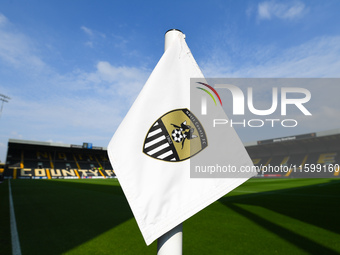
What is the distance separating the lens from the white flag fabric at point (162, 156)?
115cm

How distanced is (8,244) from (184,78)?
467cm

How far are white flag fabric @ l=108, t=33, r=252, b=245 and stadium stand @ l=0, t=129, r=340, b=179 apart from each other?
40.3m

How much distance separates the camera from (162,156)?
1.21 meters

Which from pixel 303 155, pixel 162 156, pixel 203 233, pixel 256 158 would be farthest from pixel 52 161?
pixel 303 155

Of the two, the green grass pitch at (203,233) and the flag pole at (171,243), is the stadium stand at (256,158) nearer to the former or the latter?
the green grass pitch at (203,233)

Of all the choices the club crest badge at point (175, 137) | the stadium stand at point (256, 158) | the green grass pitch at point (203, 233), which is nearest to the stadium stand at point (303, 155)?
the stadium stand at point (256, 158)

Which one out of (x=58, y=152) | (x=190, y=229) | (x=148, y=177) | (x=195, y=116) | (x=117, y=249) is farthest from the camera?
(x=58, y=152)

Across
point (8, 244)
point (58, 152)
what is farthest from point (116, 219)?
point (58, 152)

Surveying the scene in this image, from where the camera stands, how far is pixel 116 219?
5887 millimetres

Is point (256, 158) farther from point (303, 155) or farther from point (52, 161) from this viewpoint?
point (52, 161)

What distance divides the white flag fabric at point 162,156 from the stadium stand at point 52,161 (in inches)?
1705

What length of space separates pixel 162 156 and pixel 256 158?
53486 mm

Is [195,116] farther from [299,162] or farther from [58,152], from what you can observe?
[58,152]

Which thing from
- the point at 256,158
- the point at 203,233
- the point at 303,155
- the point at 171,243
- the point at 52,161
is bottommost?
the point at 203,233
